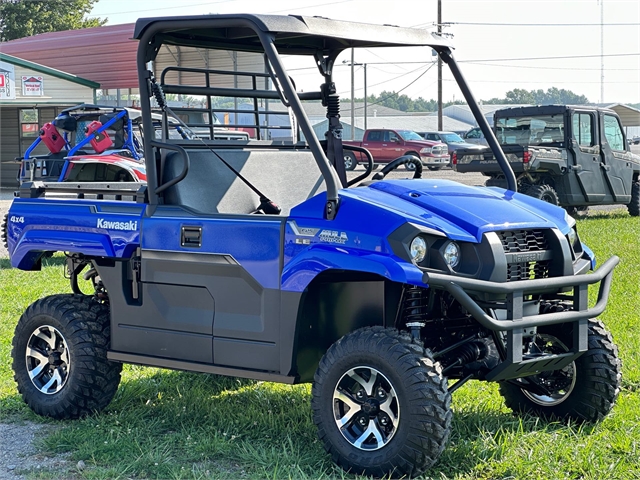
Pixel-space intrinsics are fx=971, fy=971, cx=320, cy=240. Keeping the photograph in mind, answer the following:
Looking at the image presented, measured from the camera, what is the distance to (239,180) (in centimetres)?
571

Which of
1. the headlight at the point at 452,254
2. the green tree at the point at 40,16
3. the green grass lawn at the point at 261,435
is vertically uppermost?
the green tree at the point at 40,16

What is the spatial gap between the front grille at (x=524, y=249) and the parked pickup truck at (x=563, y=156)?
37.8ft

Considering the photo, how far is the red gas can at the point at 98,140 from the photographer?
14727mm

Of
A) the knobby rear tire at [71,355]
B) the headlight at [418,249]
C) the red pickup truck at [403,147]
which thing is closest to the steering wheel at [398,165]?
the headlight at [418,249]

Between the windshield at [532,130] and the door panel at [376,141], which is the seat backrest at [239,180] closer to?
the windshield at [532,130]

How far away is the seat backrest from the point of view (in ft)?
17.8

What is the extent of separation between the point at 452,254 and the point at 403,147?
103 feet

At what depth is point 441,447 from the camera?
4.39 m

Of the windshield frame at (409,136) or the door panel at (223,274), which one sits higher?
the windshield frame at (409,136)

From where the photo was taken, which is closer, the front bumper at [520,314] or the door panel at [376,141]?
the front bumper at [520,314]

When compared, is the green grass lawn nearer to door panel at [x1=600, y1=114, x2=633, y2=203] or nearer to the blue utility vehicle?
the blue utility vehicle

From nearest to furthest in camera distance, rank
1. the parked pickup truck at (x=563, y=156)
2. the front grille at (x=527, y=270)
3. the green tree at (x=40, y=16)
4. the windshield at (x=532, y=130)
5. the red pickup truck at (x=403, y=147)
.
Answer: the front grille at (x=527, y=270) → the parked pickup truck at (x=563, y=156) → the windshield at (x=532, y=130) → the red pickup truck at (x=403, y=147) → the green tree at (x=40, y=16)

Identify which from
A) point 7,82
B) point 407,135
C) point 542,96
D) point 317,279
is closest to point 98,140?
point 317,279

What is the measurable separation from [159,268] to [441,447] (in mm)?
1887
